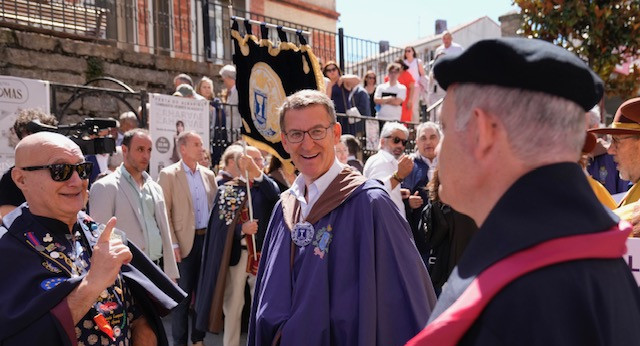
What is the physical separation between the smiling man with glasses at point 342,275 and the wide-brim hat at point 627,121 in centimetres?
136

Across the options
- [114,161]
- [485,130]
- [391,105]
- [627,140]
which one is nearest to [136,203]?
[114,161]

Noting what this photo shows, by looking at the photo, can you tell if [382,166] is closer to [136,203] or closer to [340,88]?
[136,203]

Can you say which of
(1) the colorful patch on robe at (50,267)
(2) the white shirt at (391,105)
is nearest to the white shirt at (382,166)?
(1) the colorful patch on robe at (50,267)

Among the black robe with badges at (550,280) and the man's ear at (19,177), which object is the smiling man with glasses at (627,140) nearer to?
the black robe with badges at (550,280)

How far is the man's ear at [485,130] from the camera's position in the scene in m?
1.29

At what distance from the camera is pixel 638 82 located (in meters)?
12.2

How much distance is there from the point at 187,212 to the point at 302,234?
13.3ft

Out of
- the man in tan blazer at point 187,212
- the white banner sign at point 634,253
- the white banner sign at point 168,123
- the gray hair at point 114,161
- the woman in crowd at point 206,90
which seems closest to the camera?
the white banner sign at point 634,253

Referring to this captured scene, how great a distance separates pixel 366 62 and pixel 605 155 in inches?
493

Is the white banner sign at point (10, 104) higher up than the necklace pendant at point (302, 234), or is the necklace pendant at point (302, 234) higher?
the white banner sign at point (10, 104)

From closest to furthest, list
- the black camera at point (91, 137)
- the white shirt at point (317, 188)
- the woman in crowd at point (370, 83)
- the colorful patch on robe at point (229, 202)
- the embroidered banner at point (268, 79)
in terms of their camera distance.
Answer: the white shirt at point (317, 188) → the black camera at point (91, 137) → the embroidered banner at point (268, 79) → the colorful patch on robe at point (229, 202) → the woman in crowd at point (370, 83)

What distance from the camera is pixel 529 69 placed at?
126 cm

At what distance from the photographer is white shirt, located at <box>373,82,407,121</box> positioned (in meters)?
13.4

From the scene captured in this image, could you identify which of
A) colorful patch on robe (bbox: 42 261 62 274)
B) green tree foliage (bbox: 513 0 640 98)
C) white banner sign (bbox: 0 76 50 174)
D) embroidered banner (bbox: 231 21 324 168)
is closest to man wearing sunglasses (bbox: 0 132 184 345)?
colorful patch on robe (bbox: 42 261 62 274)
